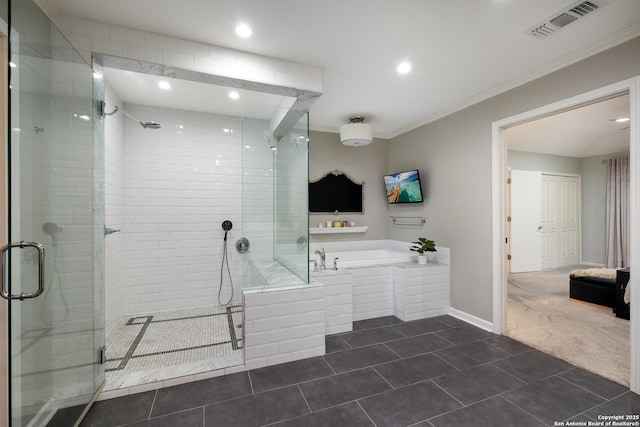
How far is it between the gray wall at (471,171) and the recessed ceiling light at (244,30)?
8.68 feet

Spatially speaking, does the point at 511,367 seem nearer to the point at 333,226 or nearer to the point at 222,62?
the point at 333,226

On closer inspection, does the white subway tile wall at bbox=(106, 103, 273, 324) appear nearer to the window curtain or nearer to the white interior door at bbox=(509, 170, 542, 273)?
the white interior door at bbox=(509, 170, 542, 273)

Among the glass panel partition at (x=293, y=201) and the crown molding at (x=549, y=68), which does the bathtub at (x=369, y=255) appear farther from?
the crown molding at (x=549, y=68)

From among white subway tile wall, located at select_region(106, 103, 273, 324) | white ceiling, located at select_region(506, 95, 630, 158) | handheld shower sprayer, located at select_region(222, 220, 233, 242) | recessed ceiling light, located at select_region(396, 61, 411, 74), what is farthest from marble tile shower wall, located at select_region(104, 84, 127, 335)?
white ceiling, located at select_region(506, 95, 630, 158)

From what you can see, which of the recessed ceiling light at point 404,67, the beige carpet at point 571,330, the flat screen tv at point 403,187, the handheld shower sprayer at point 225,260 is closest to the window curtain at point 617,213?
the beige carpet at point 571,330

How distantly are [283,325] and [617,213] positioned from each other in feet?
24.4

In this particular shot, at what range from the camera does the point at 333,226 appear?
4.49 meters

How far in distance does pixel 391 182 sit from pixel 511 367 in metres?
2.89

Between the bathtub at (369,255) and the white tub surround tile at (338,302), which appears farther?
the bathtub at (369,255)

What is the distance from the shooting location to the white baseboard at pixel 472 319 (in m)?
3.06

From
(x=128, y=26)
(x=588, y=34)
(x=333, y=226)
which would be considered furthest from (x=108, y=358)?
(x=588, y=34)

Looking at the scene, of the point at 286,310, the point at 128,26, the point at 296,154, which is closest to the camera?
the point at 128,26

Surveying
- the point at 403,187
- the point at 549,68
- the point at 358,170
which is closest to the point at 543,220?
the point at 403,187

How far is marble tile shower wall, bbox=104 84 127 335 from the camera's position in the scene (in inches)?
113
